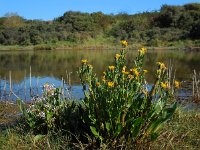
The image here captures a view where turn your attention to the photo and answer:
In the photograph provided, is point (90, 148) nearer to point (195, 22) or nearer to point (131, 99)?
point (131, 99)

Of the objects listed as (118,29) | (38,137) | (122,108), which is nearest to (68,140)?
(38,137)

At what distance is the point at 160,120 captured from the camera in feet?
15.7

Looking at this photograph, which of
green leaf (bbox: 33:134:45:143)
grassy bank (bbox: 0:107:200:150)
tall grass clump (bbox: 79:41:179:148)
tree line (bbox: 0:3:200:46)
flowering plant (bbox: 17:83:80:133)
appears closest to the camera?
tall grass clump (bbox: 79:41:179:148)

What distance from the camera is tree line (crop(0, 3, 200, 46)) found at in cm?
5837

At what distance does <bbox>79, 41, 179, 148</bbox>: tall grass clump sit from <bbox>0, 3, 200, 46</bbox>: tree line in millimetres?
52314

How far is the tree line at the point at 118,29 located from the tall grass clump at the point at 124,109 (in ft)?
172

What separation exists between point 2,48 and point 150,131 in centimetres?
5662

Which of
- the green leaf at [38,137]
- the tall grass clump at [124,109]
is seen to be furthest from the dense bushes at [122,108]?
the green leaf at [38,137]

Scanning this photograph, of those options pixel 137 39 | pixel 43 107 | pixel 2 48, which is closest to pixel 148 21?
pixel 137 39

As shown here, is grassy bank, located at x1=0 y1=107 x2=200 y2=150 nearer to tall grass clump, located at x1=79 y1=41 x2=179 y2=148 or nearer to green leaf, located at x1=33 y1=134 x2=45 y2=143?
green leaf, located at x1=33 y1=134 x2=45 y2=143

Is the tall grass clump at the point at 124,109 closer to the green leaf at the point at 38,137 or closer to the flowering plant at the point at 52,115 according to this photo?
the flowering plant at the point at 52,115

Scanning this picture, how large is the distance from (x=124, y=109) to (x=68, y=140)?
86 centimetres

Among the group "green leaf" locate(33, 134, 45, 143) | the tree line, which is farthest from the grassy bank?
the tree line

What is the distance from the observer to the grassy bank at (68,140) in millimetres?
4973
